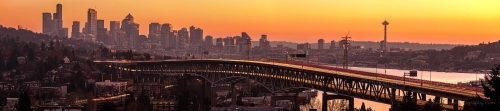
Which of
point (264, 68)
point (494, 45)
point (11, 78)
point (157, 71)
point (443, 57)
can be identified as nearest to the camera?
point (264, 68)

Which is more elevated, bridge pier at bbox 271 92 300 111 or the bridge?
the bridge

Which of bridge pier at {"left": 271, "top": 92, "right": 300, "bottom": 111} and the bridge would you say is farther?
bridge pier at {"left": 271, "top": 92, "right": 300, "bottom": 111}

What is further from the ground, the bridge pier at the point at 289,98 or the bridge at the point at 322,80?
the bridge at the point at 322,80

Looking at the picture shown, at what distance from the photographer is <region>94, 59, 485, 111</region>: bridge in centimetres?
4956

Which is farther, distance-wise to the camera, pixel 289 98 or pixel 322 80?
pixel 289 98

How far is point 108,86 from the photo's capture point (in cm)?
11281

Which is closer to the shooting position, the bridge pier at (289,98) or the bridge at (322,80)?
the bridge at (322,80)

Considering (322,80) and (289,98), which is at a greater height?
(322,80)

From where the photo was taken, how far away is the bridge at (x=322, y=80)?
4956 cm

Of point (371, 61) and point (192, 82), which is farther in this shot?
point (371, 61)

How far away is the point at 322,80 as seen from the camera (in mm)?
68500

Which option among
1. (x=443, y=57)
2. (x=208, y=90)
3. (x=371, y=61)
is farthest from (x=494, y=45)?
(x=208, y=90)

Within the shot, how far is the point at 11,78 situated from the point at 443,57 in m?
78.6

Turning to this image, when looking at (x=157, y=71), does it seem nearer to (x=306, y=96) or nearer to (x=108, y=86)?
(x=108, y=86)
